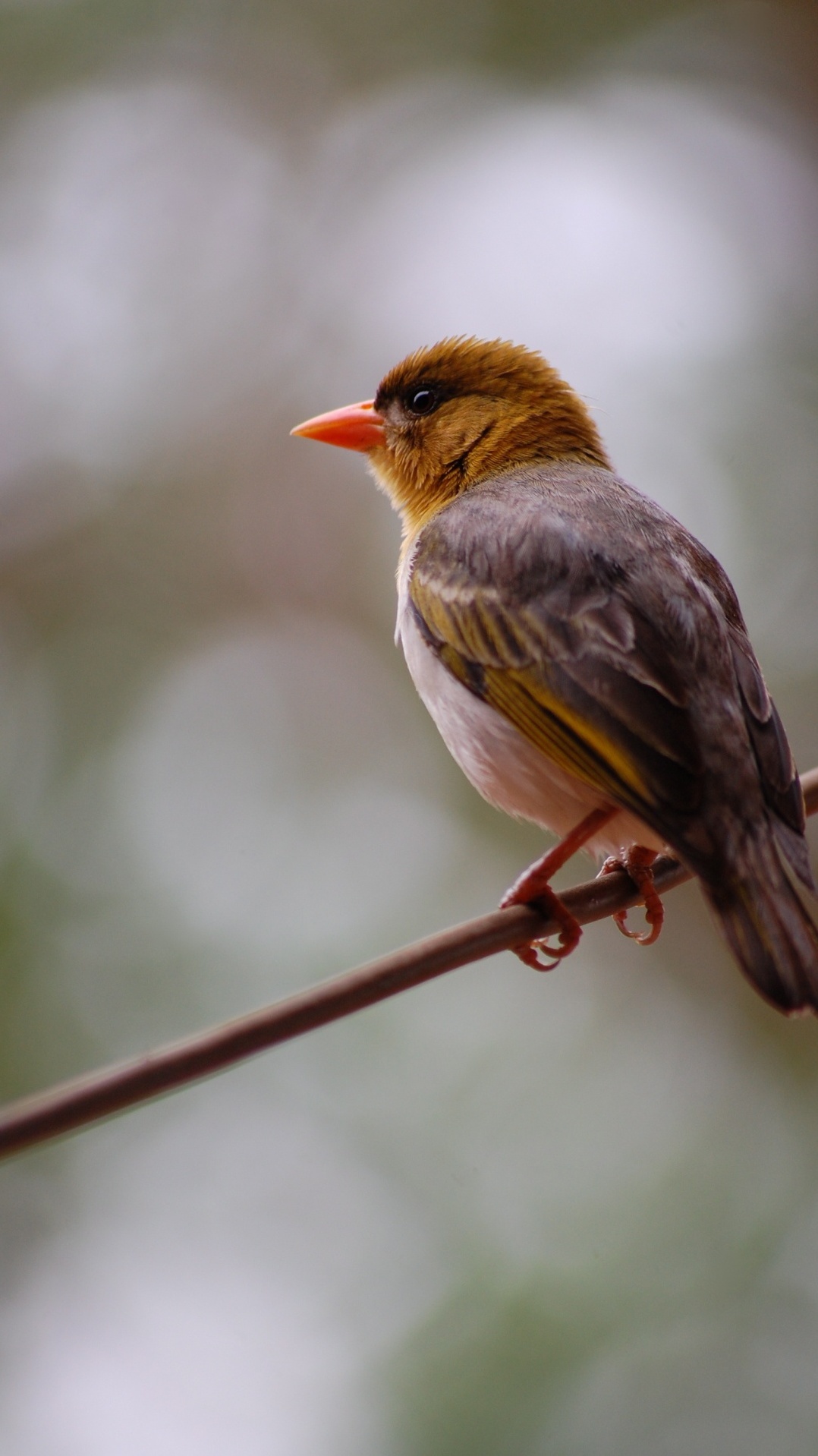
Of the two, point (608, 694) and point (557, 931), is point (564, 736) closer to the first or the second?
point (608, 694)

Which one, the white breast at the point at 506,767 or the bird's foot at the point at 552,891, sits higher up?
the white breast at the point at 506,767

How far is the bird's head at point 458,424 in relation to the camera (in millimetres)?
3498

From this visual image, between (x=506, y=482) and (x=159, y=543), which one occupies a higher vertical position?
(x=159, y=543)

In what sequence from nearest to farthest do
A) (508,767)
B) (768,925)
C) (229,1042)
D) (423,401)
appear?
(229,1042), (768,925), (508,767), (423,401)

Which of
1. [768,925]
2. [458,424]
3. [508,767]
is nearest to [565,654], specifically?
[508,767]

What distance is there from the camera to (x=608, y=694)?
247 cm

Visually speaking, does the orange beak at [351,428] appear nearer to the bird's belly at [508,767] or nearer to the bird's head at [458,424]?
the bird's head at [458,424]

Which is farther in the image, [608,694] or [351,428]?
[351,428]

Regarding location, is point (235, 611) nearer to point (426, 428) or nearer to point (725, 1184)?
point (426, 428)

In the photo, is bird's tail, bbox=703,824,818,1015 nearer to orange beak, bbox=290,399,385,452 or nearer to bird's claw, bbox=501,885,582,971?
bird's claw, bbox=501,885,582,971

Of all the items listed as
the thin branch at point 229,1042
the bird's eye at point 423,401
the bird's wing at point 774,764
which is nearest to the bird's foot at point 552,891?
the bird's wing at point 774,764

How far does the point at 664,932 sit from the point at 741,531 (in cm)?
163

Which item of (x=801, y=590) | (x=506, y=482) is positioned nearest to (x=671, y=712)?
(x=506, y=482)

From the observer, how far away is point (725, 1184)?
4332 millimetres
